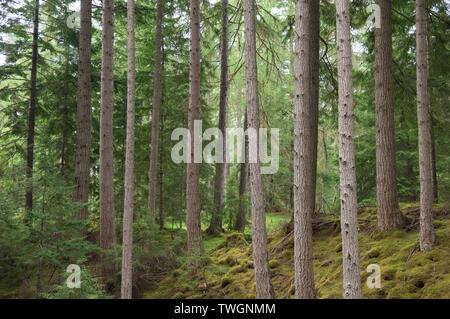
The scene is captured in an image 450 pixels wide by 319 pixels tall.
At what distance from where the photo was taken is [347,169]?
4883 millimetres

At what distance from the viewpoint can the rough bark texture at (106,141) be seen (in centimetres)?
863

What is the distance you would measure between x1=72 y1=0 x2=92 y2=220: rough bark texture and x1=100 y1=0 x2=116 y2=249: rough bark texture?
1.21 metres

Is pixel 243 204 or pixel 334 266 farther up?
pixel 243 204

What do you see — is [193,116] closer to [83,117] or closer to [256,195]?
[256,195]

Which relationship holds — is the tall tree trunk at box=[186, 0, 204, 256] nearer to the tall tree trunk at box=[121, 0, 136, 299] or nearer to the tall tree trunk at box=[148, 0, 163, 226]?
the tall tree trunk at box=[121, 0, 136, 299]

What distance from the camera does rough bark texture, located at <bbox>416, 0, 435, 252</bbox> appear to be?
5.97 m

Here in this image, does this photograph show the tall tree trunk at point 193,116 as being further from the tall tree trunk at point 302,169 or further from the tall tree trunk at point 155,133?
the tall tree trunk at point 302,169

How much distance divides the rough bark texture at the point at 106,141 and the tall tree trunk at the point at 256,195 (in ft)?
13.9

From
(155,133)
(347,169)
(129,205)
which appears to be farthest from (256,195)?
(155,133)

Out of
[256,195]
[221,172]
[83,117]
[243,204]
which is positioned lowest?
[243,204]

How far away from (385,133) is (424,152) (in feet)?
4.18

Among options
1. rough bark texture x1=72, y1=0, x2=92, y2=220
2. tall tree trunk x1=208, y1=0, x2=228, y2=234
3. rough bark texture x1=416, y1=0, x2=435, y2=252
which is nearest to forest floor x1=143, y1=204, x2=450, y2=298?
rough bark texture x1=416, y1=0, x2=435, y2=252

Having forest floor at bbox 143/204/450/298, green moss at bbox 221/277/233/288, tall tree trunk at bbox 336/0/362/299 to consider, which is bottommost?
green moss at bbox 221/277/233/288
